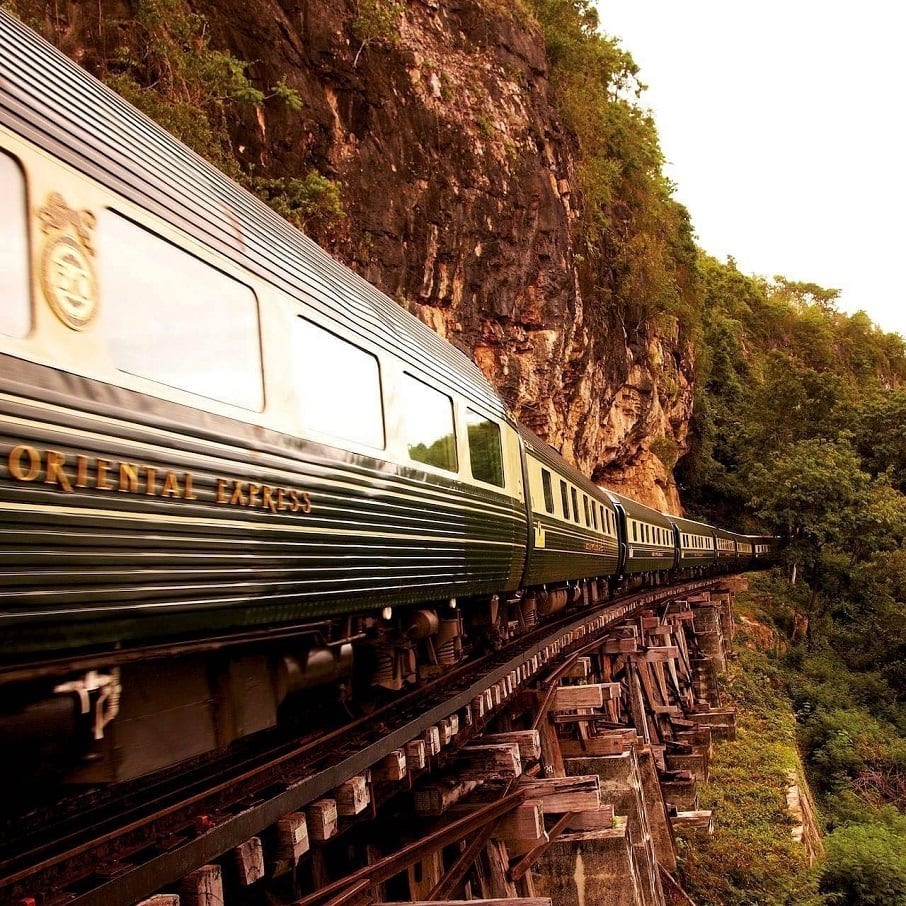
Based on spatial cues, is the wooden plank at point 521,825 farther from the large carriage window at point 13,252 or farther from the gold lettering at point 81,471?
the large carriage window at point 13,252

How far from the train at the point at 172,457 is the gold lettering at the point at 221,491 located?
0.07 ft

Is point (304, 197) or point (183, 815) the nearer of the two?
point (183, 815)

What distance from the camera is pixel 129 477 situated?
2.84 metres

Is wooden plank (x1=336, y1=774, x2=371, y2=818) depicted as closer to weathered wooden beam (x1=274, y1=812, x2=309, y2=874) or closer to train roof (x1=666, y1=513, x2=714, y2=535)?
weathered wooden beam (x1=274, y1=812, x2=309, y2=874)

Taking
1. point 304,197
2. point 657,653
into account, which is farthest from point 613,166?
point 657,653

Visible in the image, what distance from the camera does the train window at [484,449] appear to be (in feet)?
22.9

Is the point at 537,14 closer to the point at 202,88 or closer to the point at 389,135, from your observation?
A: the point at 389,135

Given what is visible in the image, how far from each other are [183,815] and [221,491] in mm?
1266

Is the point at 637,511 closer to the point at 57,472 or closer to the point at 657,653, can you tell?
the point at 657,653

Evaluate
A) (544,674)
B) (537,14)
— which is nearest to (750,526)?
(537,14)

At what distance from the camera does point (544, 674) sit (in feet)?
30.6

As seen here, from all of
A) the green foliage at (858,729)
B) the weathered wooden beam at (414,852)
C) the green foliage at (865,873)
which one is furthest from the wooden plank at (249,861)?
the green foliage at (865,873)

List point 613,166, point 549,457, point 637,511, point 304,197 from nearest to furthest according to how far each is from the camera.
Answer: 1. point 549,457
2. point 304,197
3. point 637,511
4. point 613,166

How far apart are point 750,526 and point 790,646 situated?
413 inches
